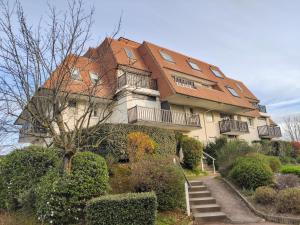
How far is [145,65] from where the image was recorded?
24.2m

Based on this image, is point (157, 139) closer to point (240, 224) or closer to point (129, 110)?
point (129, 110)

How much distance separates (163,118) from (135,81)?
11.5 feet

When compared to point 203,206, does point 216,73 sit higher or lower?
higher

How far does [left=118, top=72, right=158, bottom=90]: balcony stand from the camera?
1905cm

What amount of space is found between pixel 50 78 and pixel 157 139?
835cm

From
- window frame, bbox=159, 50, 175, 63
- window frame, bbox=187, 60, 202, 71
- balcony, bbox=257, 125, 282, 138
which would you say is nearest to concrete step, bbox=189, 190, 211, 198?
window frame, bbox=159, 50, 175, 63

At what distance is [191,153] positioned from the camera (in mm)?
18531

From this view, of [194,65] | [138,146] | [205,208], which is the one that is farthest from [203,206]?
[194,65]

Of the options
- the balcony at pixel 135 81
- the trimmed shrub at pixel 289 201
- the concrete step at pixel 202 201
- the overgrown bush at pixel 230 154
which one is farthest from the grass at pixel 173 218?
the balcony at pixel 135 81

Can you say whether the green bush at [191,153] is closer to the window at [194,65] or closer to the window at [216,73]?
the window at [194,65]

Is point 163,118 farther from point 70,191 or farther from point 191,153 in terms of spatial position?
point 70,191

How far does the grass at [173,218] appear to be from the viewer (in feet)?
28.5

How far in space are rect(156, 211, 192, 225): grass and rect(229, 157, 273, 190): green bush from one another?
3.76 metres

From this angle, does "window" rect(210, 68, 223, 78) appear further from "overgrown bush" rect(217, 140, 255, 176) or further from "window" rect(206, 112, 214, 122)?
"overgrown bush" rect(217, 140, 255, 176)
